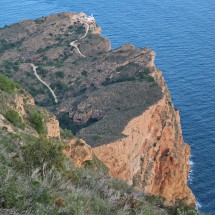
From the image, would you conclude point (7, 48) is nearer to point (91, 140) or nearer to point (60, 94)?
point (60, 94)

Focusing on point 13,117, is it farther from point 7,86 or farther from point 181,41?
point 181,41

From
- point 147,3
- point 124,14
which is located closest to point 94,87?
point 124,14

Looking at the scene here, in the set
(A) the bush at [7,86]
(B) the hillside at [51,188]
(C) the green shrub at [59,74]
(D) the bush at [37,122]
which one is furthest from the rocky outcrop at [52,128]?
(C) the green shrub at [59,74]

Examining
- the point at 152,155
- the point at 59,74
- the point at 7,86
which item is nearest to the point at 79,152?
the point at 7,86

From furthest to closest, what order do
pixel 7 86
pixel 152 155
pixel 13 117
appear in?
pixel 152 155 → pixel 7 86 → pixel 13 117

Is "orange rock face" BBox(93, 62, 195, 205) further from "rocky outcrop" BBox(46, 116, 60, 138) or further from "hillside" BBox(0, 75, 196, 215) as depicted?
"hillside" BBox(0, 75, 196, 215)

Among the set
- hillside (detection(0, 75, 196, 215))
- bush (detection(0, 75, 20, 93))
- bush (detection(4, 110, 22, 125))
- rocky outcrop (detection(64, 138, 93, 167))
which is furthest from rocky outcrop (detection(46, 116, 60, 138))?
hillside (detection(0, 75, 196, 215))
